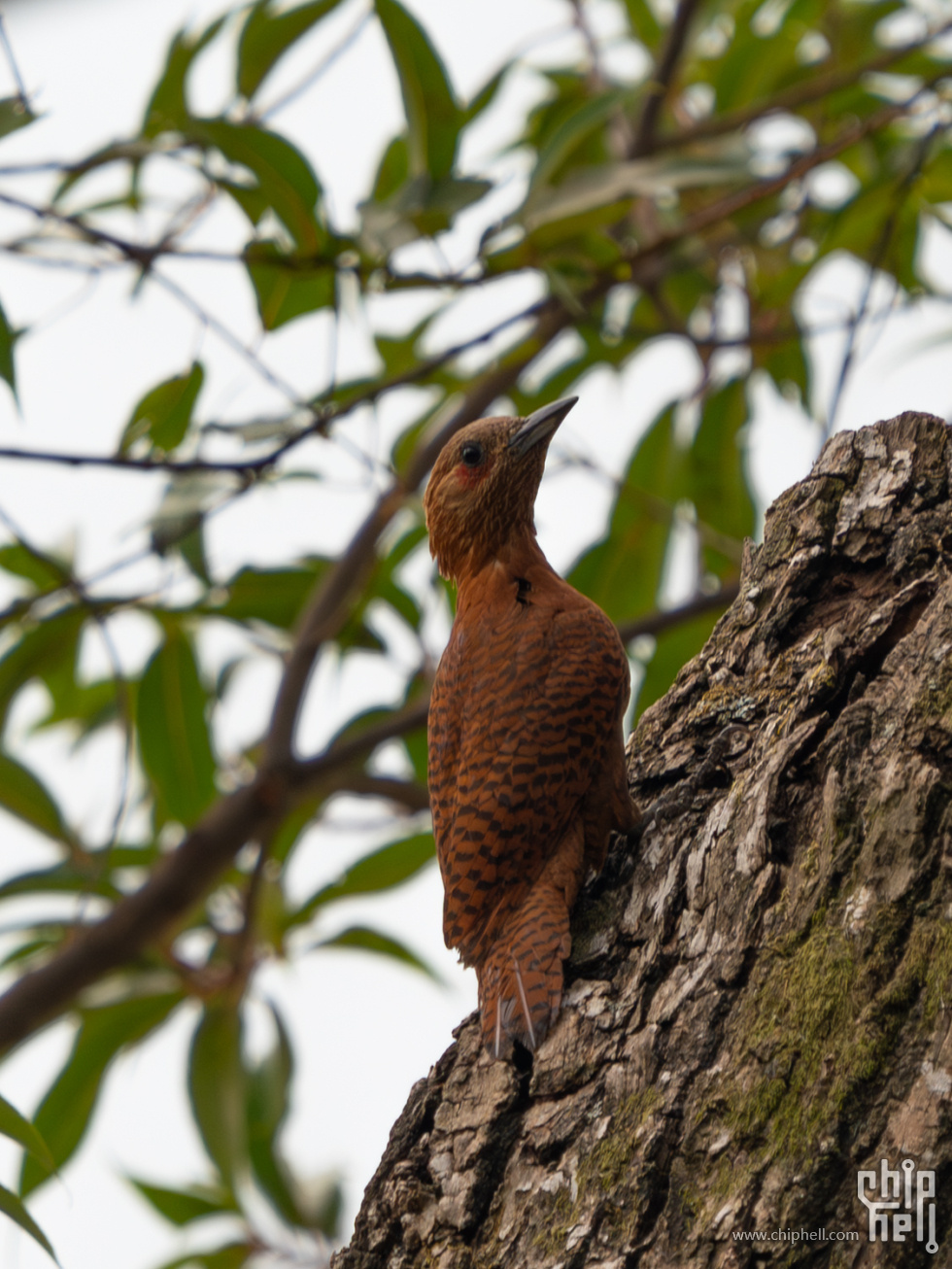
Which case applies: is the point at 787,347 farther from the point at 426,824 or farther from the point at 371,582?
the point at 426,824

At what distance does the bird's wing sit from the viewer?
2732 millimetres

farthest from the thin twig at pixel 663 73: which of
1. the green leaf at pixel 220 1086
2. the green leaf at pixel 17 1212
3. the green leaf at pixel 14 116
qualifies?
the green leaf at pixel 17 1212

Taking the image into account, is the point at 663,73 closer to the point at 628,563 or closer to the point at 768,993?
the point at 628,563

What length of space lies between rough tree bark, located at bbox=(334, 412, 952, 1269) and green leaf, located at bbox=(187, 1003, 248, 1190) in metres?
3.05

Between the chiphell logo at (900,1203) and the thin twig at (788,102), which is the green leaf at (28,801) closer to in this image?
the thin twig at (788,102)

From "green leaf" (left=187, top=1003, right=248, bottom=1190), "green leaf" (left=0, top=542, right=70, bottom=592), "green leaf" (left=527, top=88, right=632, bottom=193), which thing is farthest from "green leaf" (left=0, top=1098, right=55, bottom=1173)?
"green leaf" (left=527, top=88, right=632, bottom=193)

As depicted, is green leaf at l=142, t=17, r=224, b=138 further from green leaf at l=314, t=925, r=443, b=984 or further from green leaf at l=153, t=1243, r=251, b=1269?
green leaf at l=153, t=1243, r=251, b=1269

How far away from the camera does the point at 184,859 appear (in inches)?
169

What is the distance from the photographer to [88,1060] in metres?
5.23

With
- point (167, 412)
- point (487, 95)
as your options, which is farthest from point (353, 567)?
point (487, 95)

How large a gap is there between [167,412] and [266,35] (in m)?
1.25

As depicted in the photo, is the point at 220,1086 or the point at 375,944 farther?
the point at 375,944

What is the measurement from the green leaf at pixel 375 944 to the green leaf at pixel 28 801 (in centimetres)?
119

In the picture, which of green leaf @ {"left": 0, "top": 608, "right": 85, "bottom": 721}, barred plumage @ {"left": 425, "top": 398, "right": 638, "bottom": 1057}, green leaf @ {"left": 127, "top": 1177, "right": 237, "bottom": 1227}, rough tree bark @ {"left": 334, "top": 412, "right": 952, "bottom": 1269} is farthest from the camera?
green leaf @ {"left": 127, "top": 1177, "right": 237, "bottom": 1227}
